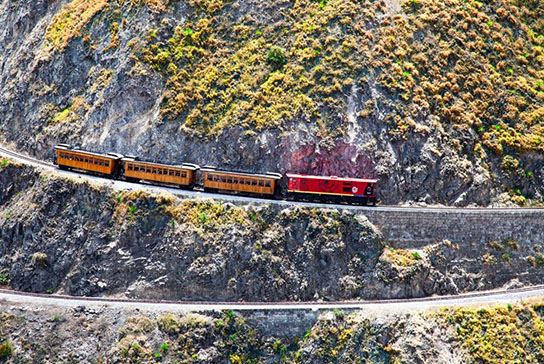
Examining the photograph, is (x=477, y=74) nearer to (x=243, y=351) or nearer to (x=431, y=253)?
(x=431, y=253)

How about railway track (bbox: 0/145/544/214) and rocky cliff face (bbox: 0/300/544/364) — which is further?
railway track (bbox: 0/145/544/214)

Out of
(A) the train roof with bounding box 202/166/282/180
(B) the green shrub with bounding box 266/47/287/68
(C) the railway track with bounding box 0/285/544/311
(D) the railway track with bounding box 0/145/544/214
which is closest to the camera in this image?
(C) the railway track with bounding box 0/285/544/311

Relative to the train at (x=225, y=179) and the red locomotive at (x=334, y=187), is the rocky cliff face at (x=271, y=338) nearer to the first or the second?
the red locomotive at (x=334, y=187)

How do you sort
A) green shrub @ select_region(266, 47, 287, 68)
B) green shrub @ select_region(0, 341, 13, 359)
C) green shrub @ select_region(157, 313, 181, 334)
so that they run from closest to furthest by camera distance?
1. green shrub @ select_region(157, 313, 181, 334)
2. green shrub @ select_region(0, 341, 13, 359)
3. green shrub @ select_region(266, 47, 287, 68)

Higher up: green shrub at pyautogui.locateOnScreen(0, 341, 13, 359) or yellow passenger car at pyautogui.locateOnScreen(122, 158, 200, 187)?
yellow passenger car at pyautogui.locateOnScreen(122, 158, 200, 187)

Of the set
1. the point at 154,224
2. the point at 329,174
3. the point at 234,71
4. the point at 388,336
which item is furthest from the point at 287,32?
the point at 388,336

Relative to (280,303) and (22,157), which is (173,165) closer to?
(280,303)

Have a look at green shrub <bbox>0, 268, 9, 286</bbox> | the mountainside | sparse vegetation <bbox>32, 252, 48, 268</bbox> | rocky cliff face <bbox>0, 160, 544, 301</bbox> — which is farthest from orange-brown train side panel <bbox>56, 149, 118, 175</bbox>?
green shrub <bbox>0, 268, 9, 286</bbox>

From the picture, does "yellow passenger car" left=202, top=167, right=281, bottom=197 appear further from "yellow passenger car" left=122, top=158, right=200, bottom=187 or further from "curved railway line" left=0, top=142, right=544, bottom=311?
"yellow passenger car" left=122, top=158, right=200, bottom=187
